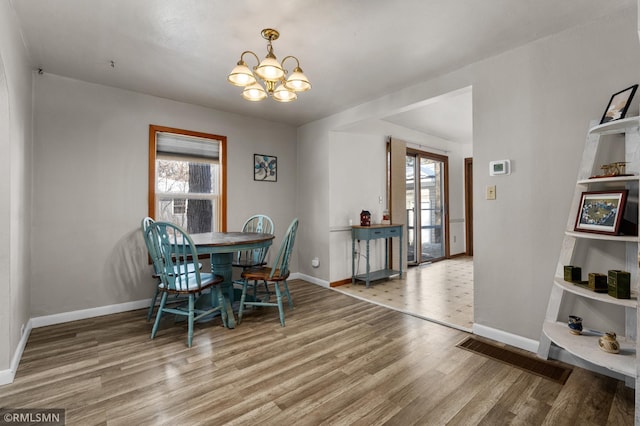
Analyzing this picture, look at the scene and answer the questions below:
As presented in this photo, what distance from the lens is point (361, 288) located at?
13.7 feet

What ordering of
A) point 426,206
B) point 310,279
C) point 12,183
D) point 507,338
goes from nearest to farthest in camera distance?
1. point 12,183
2. point 507,338
3. point 310,279
4. point 426,206

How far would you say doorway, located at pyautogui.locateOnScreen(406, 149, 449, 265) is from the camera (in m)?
5.66

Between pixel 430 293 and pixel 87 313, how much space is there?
3874mm

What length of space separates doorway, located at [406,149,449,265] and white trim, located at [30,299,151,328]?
4.31 meters

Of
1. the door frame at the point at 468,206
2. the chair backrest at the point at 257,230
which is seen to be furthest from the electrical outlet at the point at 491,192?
the door frame at the point at 468,206

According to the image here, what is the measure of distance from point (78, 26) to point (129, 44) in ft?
1.05

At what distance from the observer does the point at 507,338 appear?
2.44 m

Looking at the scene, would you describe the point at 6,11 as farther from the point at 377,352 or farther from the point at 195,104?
the point at 377,352

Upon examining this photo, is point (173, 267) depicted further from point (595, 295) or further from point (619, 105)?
point (619, 105)

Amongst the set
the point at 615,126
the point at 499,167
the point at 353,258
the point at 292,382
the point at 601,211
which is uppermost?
the point at 615,126

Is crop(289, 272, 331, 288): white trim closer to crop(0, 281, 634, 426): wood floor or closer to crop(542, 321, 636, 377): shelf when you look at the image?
crop(0, 281, 634, 426): wood floor

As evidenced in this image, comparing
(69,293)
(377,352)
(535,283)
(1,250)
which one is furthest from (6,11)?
(535,283)

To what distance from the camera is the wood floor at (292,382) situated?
160 cm

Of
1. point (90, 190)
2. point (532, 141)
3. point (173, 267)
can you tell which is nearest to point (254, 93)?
point (173, 267)
